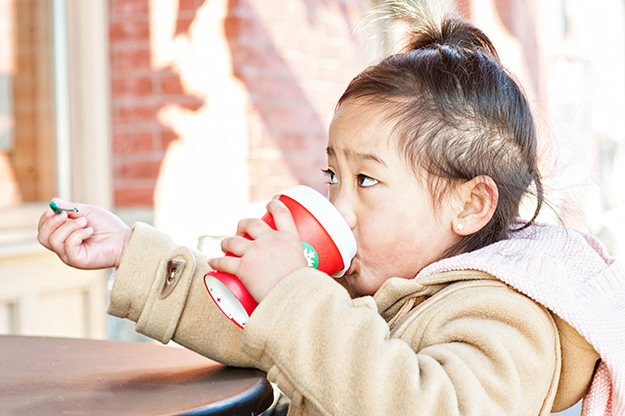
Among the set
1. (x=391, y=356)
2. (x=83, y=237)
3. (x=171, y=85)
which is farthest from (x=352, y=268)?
(x=171, y=85)

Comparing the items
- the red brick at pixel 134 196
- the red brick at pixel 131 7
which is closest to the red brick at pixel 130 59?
the red brick at pixel 131 7

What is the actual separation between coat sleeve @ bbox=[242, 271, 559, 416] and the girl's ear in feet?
0.82

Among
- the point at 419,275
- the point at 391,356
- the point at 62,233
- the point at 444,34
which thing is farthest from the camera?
the point at 444,34

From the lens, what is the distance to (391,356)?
105 centimetres

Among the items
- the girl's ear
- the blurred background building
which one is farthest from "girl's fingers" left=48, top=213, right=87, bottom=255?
the blurred background building

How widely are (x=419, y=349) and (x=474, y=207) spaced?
0.34 meters

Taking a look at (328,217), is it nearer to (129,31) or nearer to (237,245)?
(237,245)

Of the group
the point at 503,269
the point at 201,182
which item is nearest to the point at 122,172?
the point at 201,182

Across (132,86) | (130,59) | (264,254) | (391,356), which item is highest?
(130,59)

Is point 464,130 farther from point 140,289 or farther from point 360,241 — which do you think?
point 140,289

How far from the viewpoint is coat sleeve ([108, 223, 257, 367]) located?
1.47 meters

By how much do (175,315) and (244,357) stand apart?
0.56 ft

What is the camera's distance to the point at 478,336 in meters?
1.11

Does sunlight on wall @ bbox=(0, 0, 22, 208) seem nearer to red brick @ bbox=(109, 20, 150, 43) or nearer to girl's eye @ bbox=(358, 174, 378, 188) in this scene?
red brick @ bbox=(109, 20, 150, 43)
